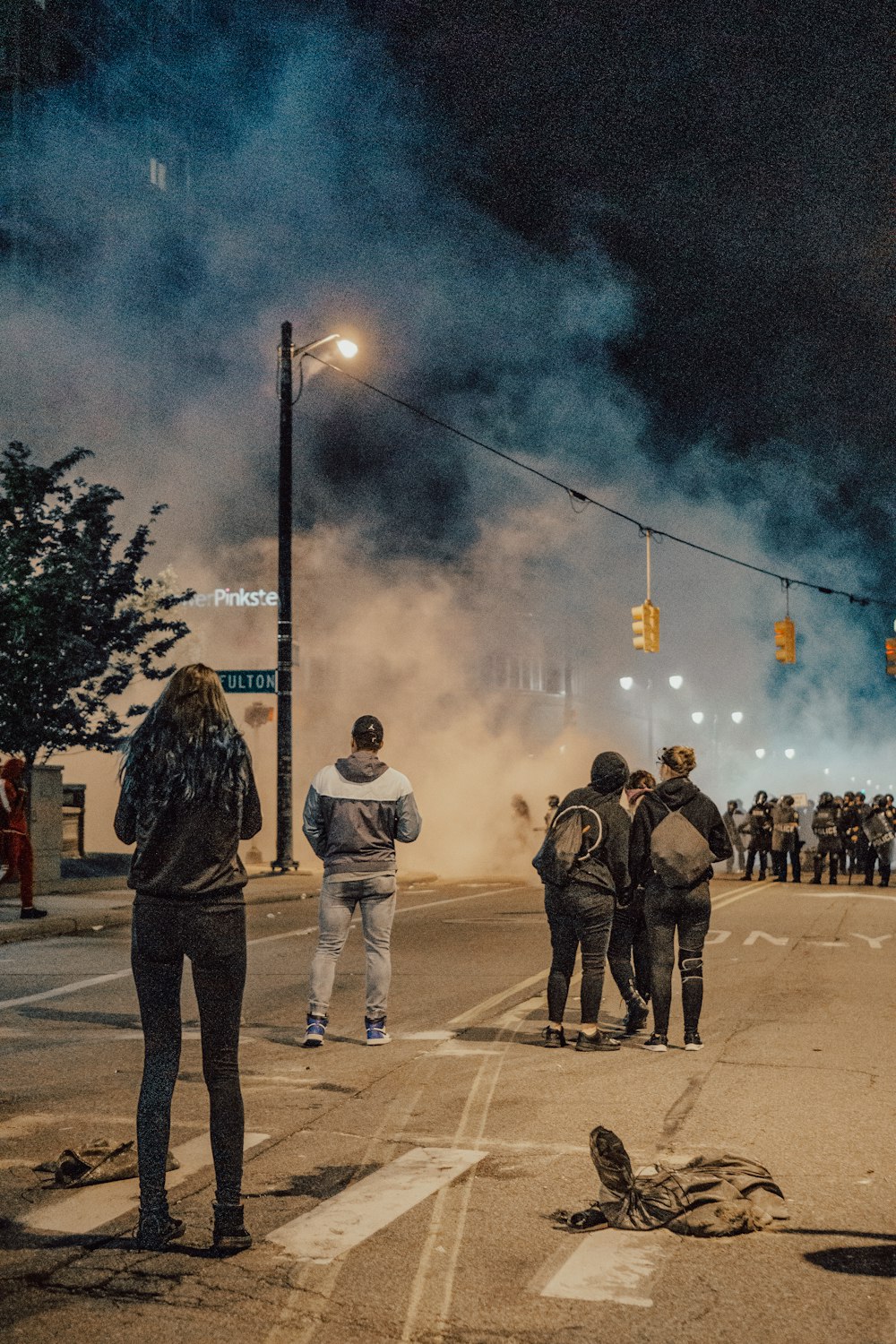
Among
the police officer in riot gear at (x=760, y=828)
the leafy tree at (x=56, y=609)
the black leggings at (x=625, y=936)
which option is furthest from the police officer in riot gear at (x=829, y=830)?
the black leggings at (x=625, y=936)

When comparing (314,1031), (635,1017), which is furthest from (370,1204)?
(635,1017)

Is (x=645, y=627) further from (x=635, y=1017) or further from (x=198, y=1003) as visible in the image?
(x=198, y=1003)

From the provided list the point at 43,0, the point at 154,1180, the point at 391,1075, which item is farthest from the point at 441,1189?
the point at 43,0

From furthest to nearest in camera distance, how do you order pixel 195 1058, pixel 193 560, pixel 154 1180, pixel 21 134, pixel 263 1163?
pixel 193 560 < pixel 21 134 < pixel 195 1058 < pixel 263 1163 < pixel 154 1180

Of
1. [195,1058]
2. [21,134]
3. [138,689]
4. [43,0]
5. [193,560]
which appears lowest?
[195,1058]

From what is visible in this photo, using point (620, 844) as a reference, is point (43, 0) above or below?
above

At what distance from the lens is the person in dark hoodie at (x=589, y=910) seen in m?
7.35

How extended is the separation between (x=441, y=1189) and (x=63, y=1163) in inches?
52.1

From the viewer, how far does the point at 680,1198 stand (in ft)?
13.8

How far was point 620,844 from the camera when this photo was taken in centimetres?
752

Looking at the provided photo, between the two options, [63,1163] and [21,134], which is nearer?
[63,1163]

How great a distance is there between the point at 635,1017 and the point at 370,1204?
12.6ft

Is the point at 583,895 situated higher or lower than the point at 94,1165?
higher

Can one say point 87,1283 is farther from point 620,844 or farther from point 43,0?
point 43,0
